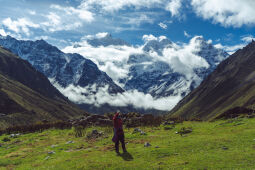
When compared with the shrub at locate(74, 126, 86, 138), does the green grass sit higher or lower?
lower

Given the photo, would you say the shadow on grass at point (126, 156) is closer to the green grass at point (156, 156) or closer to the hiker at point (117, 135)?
the green grass at point (156, 156)

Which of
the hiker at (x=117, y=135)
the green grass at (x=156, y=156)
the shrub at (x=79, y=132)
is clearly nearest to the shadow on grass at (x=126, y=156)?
the green grass at (x=156, y=156)

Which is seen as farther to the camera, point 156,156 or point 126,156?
point 126,156

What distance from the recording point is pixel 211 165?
18656 millimetres

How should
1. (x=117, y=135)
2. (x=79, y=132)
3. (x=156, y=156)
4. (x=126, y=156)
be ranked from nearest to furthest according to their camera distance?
(x=156, y=156), (x=126, y=156), (x=117, y=135), (x=79, y=132)

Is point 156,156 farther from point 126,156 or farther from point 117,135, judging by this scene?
point 117,135

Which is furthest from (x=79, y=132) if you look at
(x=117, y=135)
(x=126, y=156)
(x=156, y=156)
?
(x=156, y=156)

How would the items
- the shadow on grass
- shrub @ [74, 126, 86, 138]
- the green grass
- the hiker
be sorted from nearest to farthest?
the green grass < the shadow on grass < the hiker < shrub @ [74, 126, 86, 138]

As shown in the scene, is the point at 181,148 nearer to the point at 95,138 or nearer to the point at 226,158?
the point at 226,158

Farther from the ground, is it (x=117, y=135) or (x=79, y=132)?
(x=117, y=135)

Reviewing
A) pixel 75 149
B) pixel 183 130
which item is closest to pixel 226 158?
pixel 183 130

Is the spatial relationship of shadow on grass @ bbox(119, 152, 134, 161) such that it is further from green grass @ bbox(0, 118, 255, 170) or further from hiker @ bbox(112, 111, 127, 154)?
hiker @ bbox(112, 111, 127, 154)

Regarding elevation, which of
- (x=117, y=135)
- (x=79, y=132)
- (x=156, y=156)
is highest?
(x=117, y=135)

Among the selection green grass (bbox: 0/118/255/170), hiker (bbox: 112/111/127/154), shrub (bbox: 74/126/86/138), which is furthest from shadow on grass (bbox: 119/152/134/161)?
shrub (bbox: 74/126/86/138)
